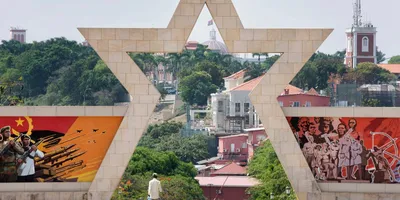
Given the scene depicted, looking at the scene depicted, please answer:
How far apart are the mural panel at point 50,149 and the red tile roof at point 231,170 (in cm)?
6769

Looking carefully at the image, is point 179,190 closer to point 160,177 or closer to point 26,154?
point 160,177

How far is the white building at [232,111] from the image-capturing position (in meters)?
144

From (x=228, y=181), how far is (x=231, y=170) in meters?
10.1

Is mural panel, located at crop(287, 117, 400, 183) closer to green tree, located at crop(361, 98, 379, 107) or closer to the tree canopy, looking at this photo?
green tree, located at crop(361, 98, 379, 107)

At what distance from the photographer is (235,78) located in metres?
153

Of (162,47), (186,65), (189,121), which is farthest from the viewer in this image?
(186,65)

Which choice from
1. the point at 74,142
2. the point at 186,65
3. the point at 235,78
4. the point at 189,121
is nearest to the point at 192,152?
Result: the point at 189,121

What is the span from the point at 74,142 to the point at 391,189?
26.3ft

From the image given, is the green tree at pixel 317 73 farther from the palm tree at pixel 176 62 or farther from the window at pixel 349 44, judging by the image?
the window at pixel 349 44

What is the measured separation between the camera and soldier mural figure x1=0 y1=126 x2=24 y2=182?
3788 centimetres

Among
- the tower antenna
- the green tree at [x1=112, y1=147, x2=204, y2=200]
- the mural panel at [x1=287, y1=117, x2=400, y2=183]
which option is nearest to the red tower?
the tower antenna

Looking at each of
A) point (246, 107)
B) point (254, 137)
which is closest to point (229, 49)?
point (254, 137)

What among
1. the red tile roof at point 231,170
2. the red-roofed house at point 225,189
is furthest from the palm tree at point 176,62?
the red-roofed house at point 225,189

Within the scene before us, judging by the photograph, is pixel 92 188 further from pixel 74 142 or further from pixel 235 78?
pixel 235 78
